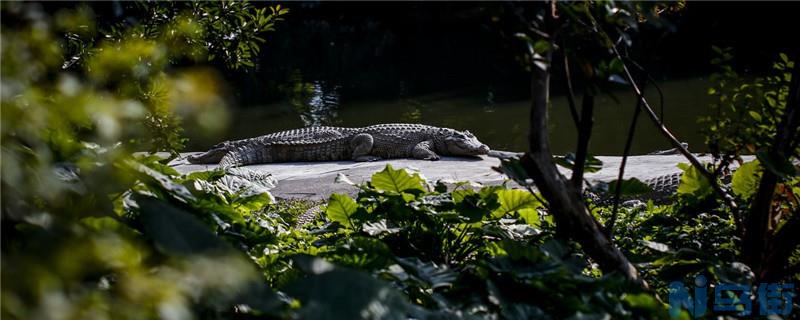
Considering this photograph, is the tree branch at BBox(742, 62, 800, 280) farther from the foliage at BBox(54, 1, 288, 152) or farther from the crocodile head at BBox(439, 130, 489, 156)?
the crocodile head at BBox(439, 130, 489, 156)

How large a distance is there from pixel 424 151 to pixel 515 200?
4068 mm

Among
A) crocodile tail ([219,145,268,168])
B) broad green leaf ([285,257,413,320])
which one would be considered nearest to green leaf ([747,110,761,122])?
broad green leaf ([285,257,413,320])

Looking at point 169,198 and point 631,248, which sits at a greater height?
point 169,198

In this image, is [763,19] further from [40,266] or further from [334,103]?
[40,266]

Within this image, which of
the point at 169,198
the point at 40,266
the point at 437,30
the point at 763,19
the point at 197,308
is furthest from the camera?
the point at 437,30

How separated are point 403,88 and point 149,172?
1350 centimetres

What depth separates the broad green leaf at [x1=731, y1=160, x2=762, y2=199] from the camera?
8.21 ft

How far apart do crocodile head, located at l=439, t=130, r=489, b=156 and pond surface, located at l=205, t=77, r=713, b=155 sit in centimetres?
238

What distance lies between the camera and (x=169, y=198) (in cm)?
184

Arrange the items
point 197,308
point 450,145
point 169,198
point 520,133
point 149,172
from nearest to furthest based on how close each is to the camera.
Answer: point 197,308, point 149,172, point 169,198, point 450,145, point 520,133

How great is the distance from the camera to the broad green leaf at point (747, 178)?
2504 millimetres

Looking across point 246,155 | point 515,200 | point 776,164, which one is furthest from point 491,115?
point 776,164

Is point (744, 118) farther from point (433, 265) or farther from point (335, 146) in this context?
point (335, 146)

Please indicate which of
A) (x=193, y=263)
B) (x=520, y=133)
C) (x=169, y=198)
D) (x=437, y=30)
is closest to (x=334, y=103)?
(x=520, y=133)
